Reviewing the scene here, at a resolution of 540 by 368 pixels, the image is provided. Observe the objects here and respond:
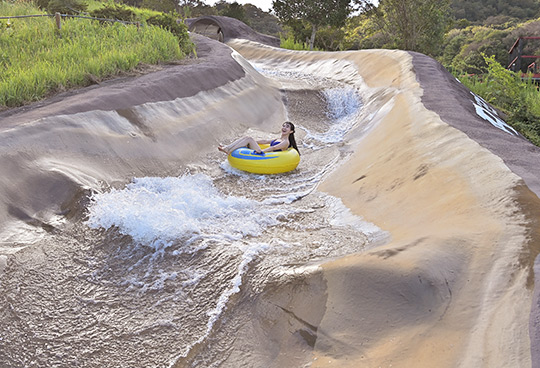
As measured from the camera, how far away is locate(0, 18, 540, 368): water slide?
118 inches

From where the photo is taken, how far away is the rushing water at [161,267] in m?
3.27

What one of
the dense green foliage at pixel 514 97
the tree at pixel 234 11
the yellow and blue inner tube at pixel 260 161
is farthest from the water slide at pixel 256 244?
the tree at pixel 234 11

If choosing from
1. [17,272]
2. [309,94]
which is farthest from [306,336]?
[309,94]

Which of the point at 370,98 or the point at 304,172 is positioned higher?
the point at 370,98

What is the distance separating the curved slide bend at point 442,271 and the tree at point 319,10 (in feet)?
49.5

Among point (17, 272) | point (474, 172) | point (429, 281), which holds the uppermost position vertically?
point (474, 172)

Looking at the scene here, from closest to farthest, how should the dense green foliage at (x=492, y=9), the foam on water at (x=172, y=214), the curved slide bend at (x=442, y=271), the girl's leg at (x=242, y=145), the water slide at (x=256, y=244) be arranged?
the curved slide bend at (x=442, y=271) < the water slide at (x=256, y=244) < the foam on water at (x=172, y=214) < the girl's leg at (x=242, y=145) < the dense green foliage at (x=492, y=9)

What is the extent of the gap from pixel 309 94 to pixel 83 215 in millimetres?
7839

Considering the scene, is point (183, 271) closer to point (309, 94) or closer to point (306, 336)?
point (306, 336)

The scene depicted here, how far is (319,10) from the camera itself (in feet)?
64.2

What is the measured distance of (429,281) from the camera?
3.13 m

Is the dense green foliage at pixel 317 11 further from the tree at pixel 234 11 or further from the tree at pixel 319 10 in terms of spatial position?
the tree at pixel 234 11

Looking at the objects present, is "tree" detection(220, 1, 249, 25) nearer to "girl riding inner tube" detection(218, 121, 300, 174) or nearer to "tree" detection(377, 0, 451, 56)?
"tree" detection(377, 0, 451, 56)

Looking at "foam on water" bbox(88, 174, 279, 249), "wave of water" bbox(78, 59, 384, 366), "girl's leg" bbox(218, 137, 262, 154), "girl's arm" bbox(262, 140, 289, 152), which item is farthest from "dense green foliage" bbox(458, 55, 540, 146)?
"foam on water" bbox(88, 174, 279, 249)
